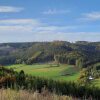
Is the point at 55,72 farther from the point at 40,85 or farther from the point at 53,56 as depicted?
the point at 40,85

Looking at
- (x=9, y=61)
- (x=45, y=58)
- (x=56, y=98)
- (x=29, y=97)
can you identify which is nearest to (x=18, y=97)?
(x=29, y=97)

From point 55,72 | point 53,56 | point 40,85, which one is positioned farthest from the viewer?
point 53,56

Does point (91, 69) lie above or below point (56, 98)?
below

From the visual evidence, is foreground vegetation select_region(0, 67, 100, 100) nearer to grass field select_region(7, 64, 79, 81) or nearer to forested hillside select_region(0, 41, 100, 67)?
grass field select_region(7, 64, 79, 81)

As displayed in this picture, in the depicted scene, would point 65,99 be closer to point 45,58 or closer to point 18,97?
point 18,97

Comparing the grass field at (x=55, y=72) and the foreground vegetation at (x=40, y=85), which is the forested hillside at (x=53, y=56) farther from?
the foreground vegetation at (x=40, y=85)

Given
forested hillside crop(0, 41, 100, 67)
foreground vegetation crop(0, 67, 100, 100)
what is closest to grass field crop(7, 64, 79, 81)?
forested hillside crop(0, 41, 100, 67)

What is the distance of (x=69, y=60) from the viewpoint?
470 feet

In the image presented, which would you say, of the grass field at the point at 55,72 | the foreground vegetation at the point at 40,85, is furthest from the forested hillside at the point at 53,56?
the foreground vegetation at the point at 40,85

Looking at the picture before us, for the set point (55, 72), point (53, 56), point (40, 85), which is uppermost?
point (40, 85)

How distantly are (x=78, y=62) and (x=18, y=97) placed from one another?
131 metres

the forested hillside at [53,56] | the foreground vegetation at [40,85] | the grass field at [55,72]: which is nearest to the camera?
the foreground vegetation at [40,85]

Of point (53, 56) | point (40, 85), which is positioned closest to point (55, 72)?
point (53, 56)

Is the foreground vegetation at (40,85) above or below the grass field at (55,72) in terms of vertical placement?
above
